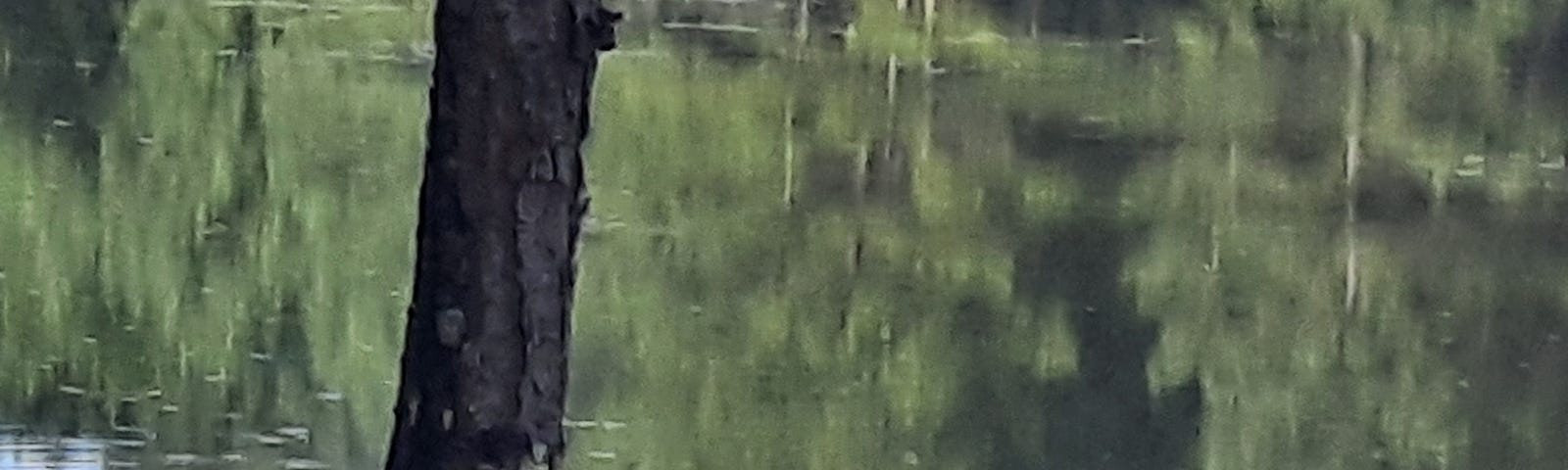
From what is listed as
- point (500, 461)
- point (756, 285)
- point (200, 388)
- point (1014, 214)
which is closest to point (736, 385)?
point (756, 285)

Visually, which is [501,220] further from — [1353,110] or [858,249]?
[1353,110]

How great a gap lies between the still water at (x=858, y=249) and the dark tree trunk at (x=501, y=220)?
16.0 inches

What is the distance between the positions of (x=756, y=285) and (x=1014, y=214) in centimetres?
16

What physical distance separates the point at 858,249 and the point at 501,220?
0.46m

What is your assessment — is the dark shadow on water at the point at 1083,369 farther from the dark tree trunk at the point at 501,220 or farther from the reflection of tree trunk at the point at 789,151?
the dark tree trunk at the point at 501,220

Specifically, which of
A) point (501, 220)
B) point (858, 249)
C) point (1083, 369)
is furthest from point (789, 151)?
point (501, 220)

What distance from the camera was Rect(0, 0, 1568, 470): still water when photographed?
1083 mm

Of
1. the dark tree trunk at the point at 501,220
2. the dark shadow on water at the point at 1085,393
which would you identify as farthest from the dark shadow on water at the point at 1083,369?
the dark tree trunk at the point at 501,220

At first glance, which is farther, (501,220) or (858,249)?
(858,249)

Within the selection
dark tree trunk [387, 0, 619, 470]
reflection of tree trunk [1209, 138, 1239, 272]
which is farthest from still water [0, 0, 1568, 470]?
dark tree trunk [387, 0, 619, 470]

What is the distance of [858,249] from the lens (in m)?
1.10

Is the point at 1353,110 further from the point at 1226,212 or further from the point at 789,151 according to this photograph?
the point at 789,151

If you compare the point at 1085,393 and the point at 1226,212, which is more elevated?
the point at 1226,212

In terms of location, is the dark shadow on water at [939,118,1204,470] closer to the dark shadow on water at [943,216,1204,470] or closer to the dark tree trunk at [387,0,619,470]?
the dark shadow on water at [943,216,1204,470]
